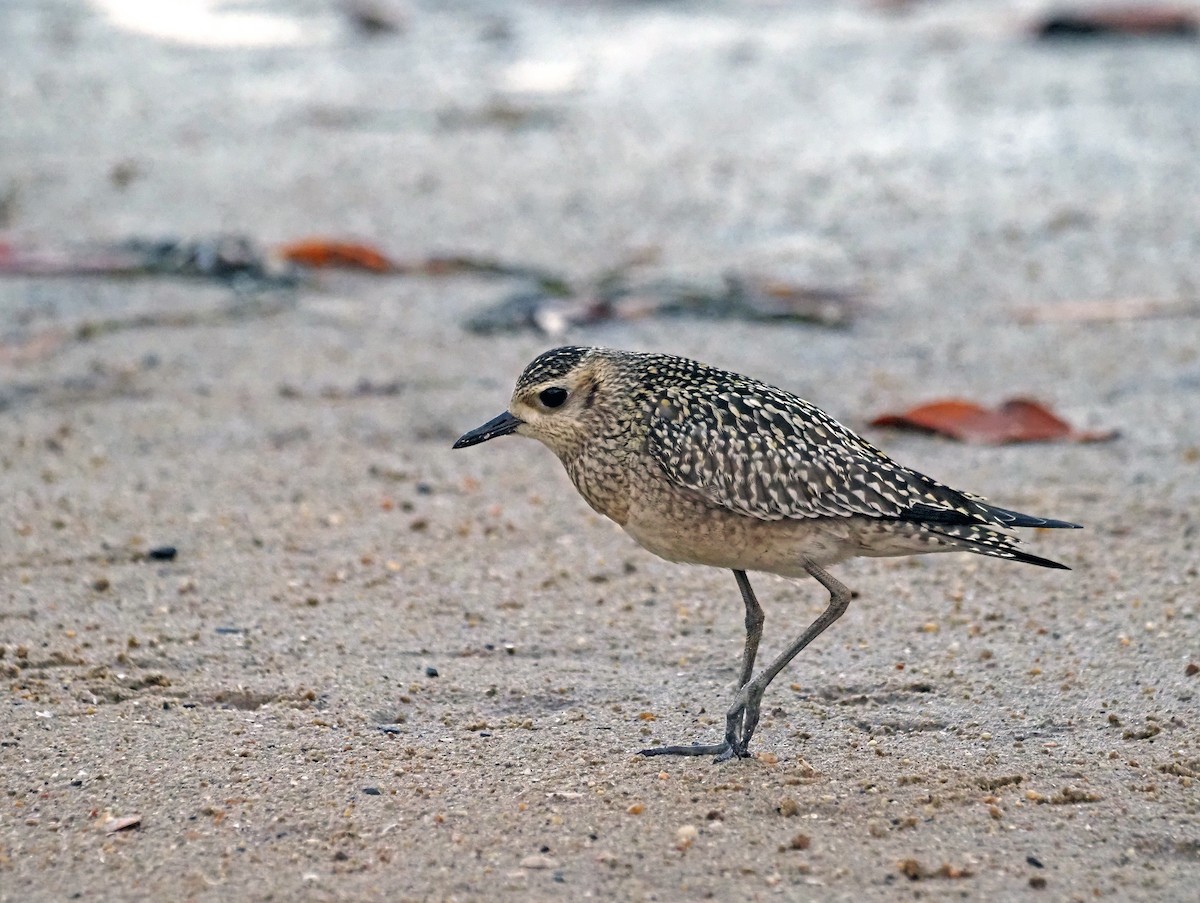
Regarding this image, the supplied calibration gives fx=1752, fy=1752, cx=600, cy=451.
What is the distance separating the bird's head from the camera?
5.24 m

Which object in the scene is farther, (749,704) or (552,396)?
(552,396)

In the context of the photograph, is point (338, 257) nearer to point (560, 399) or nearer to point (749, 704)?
point (560, 399)

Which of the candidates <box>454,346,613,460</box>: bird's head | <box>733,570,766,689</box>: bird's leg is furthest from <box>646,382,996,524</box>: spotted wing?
<box>733,570,766,689</box>: bird's leg

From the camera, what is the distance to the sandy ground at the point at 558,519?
4.45 metres

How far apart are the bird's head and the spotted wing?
0.20 metres

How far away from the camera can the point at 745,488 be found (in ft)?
16.1

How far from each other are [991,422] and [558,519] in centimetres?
203

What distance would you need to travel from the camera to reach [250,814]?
4.54 metres

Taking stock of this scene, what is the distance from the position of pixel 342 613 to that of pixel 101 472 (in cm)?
178

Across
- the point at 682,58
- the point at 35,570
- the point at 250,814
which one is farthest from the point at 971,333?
the point at 682,58

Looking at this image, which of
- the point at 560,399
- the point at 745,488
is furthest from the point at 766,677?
the point at 560,399

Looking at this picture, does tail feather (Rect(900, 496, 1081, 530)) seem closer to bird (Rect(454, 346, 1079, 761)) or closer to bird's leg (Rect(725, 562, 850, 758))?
bird (Rect(454, 346, 1079, 761))

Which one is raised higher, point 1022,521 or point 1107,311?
point 1107,311

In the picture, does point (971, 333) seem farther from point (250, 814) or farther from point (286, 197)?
point (250, 814)
